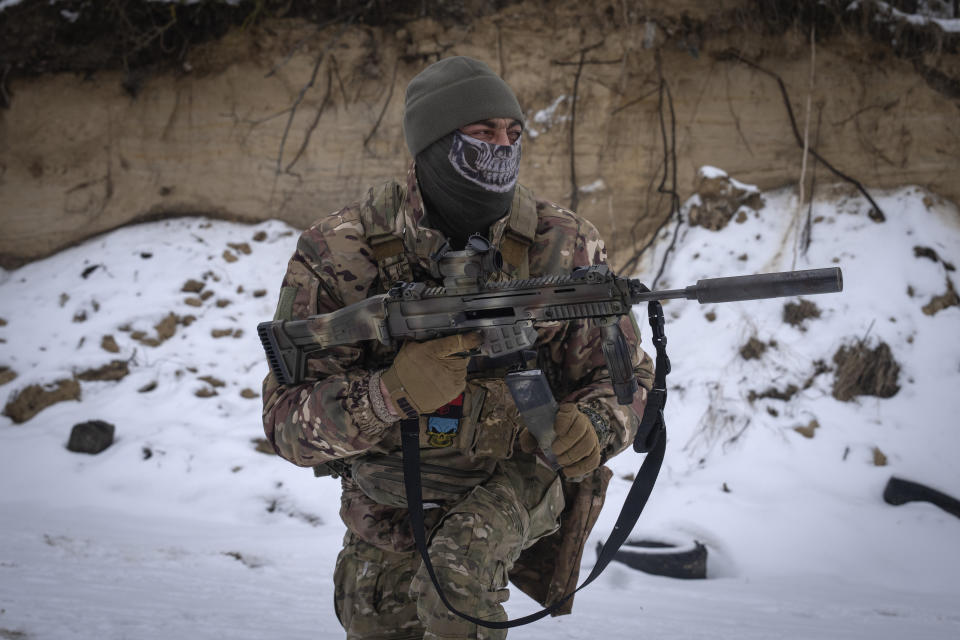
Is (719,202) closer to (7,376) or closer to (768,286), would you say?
(768,286)

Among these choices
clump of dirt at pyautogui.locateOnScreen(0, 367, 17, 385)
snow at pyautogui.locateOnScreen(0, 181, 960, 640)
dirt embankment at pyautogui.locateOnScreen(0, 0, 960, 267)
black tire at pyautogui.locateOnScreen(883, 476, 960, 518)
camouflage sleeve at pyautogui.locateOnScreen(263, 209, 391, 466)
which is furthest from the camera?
dirt embankment at pyautogui.locateOnScreen(0, 0, 960, 267)

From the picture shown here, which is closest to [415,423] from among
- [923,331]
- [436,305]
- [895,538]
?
[436,305]

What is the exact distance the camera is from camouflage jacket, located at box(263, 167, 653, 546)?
252 centimetres

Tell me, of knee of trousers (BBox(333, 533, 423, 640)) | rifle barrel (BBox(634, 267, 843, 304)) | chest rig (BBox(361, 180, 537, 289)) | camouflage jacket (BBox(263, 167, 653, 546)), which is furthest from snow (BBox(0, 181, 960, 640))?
rifle barrel (BBox(634, 267, 843, 304))

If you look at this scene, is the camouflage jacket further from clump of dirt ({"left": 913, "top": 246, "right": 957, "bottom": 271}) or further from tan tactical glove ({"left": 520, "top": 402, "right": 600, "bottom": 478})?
clump of dirt ({"left": 913, "top": 246, "right": 957, "bottom": 271})

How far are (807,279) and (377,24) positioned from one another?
650 centimetres

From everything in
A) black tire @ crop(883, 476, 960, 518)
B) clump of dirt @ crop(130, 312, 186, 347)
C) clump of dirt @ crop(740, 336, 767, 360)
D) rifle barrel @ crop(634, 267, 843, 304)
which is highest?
rifle barrel @ crop(634, 267, 843, 304)

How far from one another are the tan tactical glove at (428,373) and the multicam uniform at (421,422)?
14 centimetres

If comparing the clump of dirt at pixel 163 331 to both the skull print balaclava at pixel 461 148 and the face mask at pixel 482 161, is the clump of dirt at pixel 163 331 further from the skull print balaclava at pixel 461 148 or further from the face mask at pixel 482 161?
the face mask at pixel 482 161

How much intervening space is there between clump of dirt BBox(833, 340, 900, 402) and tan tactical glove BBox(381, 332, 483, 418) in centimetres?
412

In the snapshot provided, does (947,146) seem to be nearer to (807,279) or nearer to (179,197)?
(807,279)

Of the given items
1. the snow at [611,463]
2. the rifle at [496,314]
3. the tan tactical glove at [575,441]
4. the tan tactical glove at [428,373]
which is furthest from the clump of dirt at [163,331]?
the tan tactical glove at [575,441]

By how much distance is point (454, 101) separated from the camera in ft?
8.45

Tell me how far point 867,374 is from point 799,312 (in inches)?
27.6
